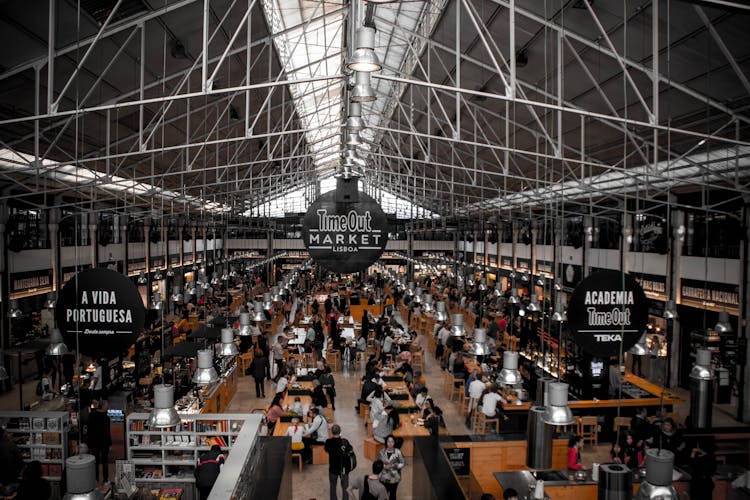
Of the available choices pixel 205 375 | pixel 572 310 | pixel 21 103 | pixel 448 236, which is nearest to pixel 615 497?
pixel 572 310

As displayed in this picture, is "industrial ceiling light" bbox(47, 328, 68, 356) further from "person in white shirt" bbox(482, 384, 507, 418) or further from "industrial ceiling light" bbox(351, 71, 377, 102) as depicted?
"person in white shirt" bbox(482, 384, 507, 418)

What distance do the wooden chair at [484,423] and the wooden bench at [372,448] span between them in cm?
232

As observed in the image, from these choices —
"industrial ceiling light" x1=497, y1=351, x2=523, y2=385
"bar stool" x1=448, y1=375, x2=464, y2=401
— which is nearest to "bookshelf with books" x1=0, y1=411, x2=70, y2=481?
"industrial ceiling light" x1=497, y1=351, x2=523, y2=385

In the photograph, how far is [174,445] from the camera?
8.75 metres

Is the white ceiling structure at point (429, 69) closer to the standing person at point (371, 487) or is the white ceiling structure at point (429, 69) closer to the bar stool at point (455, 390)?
the standing person at point (371, 487)

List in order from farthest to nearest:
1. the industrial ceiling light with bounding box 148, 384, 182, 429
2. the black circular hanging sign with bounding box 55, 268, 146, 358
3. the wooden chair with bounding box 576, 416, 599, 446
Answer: the wooden chair with bounding box 576, 416, 599, 446
the industrial ceiling light with bounding box 148, 384, 182, 429
the black circular hanging sign with bounding box 55, 268, 146, 358

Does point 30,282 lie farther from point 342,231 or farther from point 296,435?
point 342,231

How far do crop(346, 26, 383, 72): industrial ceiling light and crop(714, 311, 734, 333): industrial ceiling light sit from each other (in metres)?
12.6

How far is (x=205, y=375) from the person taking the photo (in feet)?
27.6

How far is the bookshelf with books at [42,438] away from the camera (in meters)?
8.77

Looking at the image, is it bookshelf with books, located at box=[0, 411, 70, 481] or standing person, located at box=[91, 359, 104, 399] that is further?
standing person, located at box=[91, 359, 104, 399]

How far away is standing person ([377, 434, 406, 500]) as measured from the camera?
8.52m

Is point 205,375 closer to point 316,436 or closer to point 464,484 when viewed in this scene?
point 316,436

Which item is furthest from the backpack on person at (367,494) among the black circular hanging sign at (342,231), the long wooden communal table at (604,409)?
the long wooden communal table at (604,409)
